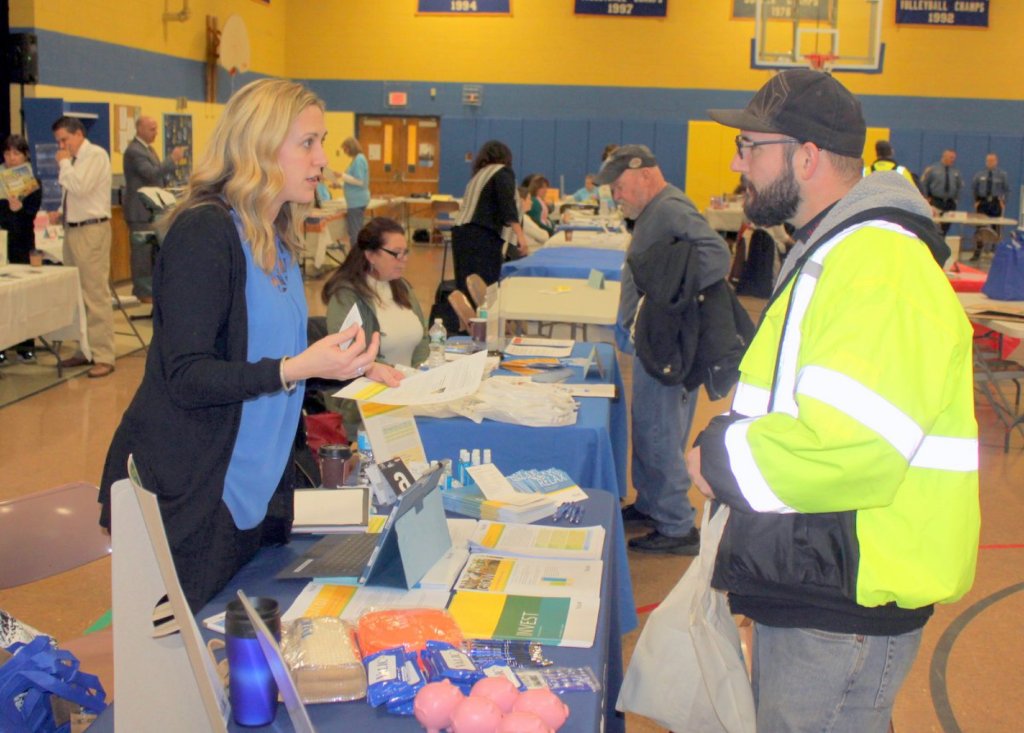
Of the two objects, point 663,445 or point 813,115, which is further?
point 663,445

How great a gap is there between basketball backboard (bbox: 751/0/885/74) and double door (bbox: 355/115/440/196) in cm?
556

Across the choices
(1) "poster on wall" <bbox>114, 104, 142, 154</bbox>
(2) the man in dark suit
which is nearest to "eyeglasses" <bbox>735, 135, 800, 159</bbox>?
(2) the man in dark suit

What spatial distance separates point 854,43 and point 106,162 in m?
10.4

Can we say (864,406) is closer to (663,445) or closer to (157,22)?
(663,445)

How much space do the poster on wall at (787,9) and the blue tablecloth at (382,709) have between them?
40.4ft

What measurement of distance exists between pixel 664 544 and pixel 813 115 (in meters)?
2.68

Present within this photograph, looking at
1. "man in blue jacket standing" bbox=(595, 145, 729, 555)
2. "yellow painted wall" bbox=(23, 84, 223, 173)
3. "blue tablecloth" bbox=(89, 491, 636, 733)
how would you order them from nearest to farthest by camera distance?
"blue tablecloth" bbox=(89, 491, 636, 733) → "man in blue jacket standing" bbox=(595, 145, 729, 555) → "yellow painted wall" bbox=(23, 84, 223, 173)

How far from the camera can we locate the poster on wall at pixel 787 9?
13.6 metres

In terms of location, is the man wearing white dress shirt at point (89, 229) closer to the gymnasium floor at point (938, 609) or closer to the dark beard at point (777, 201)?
the gymnasium floor at point (938, 609)

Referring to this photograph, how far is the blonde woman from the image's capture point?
1.74m

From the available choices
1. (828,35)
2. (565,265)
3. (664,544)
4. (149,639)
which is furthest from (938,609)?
(828,35)

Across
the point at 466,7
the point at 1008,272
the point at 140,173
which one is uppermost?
the point at 466,7

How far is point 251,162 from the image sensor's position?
6.06 feet

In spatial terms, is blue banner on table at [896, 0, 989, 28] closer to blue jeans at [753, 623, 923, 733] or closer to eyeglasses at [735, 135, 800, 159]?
eyeglasses at [735, 135, 800, 159]
